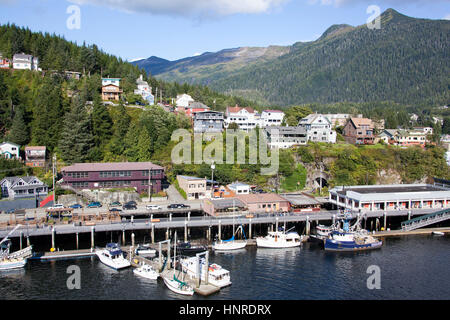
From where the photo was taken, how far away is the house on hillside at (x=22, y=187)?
2443 inches

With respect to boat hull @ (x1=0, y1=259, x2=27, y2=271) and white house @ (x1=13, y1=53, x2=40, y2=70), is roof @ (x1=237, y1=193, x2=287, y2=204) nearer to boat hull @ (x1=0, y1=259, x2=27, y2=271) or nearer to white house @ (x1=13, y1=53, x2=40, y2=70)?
boat hull @ (x1=0, y1=259, x2=27, y2=271)

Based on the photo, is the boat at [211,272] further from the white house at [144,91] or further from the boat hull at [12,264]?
the white house at [144,91]

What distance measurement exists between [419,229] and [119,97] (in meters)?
75.4

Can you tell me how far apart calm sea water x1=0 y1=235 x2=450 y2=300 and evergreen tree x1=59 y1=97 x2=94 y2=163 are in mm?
35058

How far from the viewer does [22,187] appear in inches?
2450

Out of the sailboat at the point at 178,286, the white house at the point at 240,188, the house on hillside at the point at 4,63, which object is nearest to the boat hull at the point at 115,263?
the sailboat at the point at 178,286

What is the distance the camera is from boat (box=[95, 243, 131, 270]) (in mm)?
43562

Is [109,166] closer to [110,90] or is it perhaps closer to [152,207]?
[152,207]

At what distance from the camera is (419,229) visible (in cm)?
6059

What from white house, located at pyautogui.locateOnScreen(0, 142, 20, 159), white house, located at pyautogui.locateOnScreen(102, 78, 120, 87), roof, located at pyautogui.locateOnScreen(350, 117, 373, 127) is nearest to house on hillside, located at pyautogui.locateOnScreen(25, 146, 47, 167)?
white house, located at pyautogui.locateOnScreen(0, 142, 20, 159)

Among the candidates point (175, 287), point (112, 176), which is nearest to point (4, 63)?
point (112, 176)

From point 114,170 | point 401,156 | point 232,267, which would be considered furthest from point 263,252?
A: point 401,156

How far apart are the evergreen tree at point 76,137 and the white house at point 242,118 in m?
36.8

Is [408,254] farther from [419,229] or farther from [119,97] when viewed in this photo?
[119,97]
